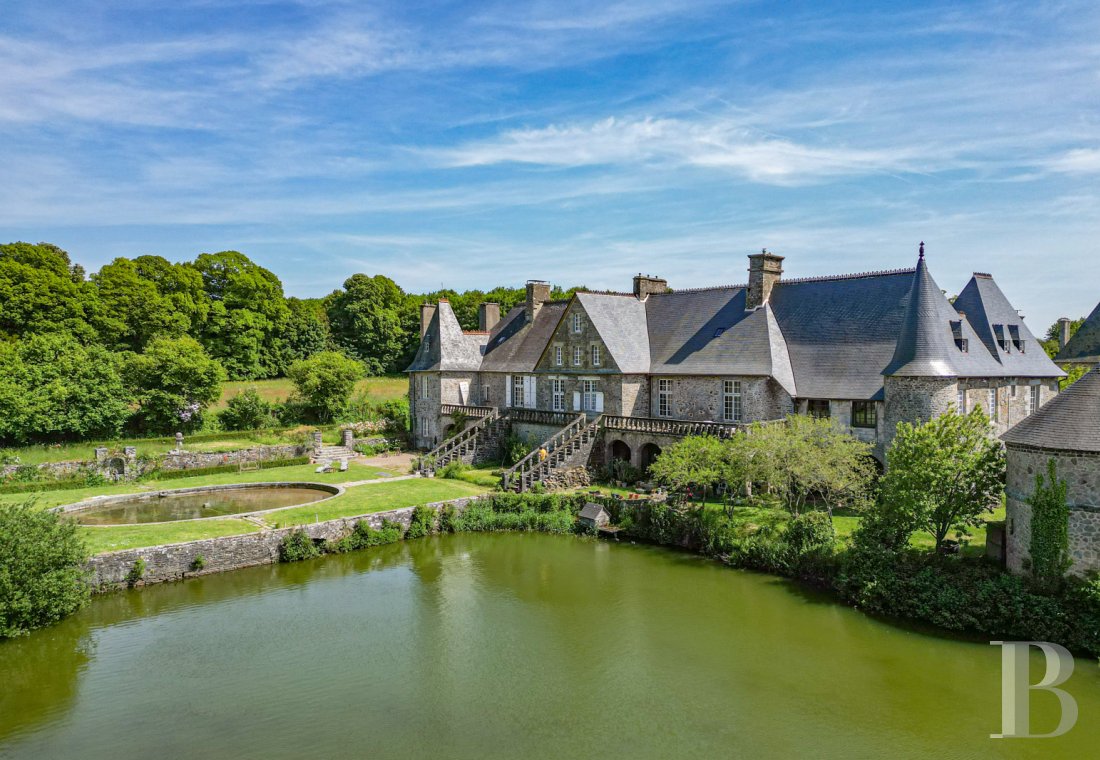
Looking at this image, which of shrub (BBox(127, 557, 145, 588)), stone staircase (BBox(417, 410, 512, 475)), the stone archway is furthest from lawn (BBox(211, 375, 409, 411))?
shrub (BBox(127, 557, 145, 588))

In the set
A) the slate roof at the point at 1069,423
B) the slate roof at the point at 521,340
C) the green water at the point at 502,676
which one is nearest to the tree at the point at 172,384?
the slate roof at the point at 521,340

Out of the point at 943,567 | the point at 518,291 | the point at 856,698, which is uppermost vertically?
the point at 518,291

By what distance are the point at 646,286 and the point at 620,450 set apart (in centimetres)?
903

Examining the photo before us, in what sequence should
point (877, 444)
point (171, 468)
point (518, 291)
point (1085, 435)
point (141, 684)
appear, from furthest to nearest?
point (518, 291), point (171, 468), point (877, 444), point (1085, 435), point (141, 684)

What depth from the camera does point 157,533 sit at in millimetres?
20469

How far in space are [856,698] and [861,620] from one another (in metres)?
3.59

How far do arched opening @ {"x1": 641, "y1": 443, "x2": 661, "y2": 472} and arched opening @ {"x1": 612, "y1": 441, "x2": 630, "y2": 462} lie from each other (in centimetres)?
125

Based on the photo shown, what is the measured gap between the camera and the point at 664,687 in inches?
519

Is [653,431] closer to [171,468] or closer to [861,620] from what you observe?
[861,620]

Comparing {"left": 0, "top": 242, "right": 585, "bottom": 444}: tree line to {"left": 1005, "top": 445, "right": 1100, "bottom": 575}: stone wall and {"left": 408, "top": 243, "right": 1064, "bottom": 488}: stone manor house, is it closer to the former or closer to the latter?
{"left": 408, "top": 243, "right": 1064, "bottom": 488}: stone manor house

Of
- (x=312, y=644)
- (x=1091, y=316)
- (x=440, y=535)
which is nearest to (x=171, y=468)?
(x=440, y=535)

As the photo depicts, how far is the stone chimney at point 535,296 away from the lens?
1496 inches

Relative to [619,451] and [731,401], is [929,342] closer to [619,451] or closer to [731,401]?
[731,401]

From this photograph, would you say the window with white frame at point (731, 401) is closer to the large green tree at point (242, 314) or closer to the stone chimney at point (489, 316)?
the stone chimney at point (489, 316)
